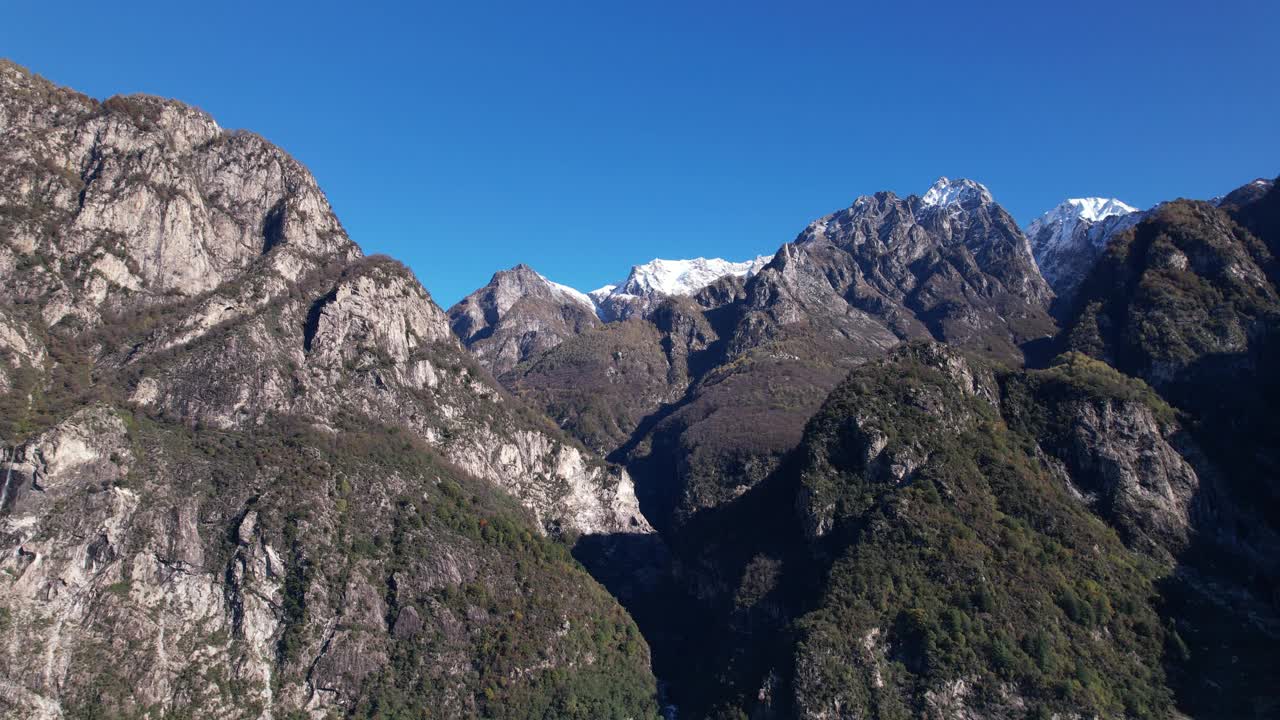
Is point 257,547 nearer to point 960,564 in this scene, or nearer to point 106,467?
point 106,467

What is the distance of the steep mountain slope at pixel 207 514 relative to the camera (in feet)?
428

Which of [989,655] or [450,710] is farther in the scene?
[450,710]

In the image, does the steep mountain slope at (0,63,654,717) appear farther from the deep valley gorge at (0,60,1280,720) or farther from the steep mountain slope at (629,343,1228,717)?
the steep mountain slope at (629,343,1228,717)

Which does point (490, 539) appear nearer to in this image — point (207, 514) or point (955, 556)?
point (207, 514)

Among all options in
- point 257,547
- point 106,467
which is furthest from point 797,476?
point 106,467

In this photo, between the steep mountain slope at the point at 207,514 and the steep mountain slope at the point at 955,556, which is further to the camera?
the steep mountain slope at the point at 955,556

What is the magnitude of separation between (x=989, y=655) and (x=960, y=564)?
17571mm

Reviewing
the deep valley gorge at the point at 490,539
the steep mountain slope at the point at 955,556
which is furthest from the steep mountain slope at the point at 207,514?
the steep mountain slope at the point at 955,556

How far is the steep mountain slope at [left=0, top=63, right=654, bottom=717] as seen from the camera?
130 metres

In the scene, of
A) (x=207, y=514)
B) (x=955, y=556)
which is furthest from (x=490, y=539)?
(x=955, y=556)

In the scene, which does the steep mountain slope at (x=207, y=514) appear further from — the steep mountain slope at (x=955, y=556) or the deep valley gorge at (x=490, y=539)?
the steep mountain slope at (x=955, y=556)

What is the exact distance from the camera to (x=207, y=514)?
150 meters

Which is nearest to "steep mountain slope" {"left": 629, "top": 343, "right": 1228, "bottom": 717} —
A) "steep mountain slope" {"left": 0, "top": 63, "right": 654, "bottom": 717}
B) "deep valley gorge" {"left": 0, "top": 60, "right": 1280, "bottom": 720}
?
"deep valley gorge" {"left": 0, "top": 60, "right": 1280, "bottom": 720}

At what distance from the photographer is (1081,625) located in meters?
138
